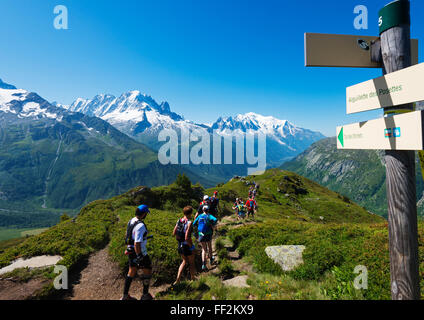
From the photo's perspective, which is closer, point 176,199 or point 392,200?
point 392,200

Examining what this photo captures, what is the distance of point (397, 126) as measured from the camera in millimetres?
3494

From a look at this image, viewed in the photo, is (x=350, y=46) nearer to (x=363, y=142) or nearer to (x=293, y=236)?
(x=363, y=142)

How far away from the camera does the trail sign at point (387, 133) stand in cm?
320

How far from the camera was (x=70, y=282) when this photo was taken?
9875mm

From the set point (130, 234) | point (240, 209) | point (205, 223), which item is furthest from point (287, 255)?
point (240, 209)

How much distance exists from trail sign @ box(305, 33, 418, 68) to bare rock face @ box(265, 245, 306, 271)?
7561mm

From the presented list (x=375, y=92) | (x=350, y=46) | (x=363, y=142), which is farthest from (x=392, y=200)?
(x=350, y=46)

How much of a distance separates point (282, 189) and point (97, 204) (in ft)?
191

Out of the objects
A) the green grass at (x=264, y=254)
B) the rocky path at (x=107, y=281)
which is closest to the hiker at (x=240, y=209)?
the green grass at (x=264, y=254)

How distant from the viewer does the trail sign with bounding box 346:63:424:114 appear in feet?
11.0

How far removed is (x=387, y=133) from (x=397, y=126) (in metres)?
0.19

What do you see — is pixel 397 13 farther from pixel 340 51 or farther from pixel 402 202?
pixel 402 202

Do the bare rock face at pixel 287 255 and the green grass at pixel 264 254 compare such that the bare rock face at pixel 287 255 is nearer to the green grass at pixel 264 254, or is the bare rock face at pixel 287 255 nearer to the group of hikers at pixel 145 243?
the green grass at pixel 264 254
